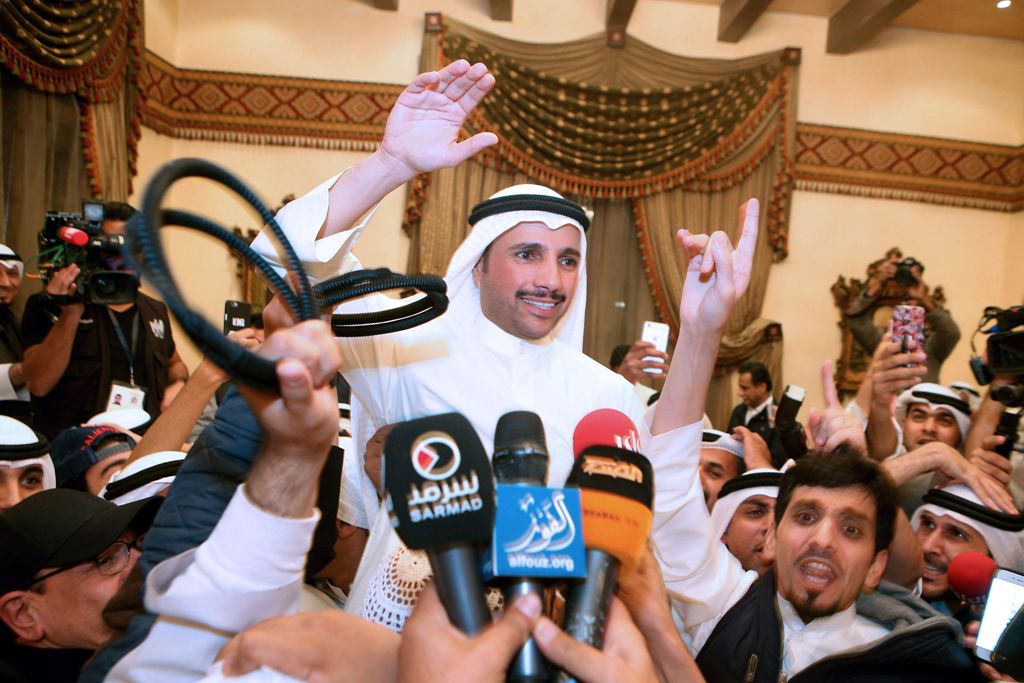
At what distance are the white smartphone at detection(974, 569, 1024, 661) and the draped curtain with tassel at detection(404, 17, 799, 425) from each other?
18.8ft

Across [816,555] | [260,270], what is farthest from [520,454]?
[816,555]

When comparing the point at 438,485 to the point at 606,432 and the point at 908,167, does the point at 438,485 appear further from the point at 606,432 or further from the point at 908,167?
the point at 908,167

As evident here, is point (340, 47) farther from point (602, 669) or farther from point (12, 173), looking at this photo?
point (602, 669)

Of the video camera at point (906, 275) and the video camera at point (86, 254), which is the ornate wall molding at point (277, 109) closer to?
the video camera at point (86, 254)

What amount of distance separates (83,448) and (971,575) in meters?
2.64

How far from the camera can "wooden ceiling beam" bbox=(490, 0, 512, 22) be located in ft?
23.8

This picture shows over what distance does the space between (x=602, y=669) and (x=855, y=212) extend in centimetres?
782

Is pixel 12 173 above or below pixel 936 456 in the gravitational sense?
above

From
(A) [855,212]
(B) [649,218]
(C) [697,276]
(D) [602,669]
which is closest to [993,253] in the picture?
(A) [855,212]

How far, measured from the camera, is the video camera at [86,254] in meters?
3.17

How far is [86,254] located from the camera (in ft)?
10.8

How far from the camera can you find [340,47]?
7.43 m

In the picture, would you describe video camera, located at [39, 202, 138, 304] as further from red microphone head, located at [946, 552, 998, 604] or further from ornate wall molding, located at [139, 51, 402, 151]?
ornate wall molding, located at [139, 51, 402, 151]

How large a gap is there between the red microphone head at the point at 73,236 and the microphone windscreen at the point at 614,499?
9.79 feet
